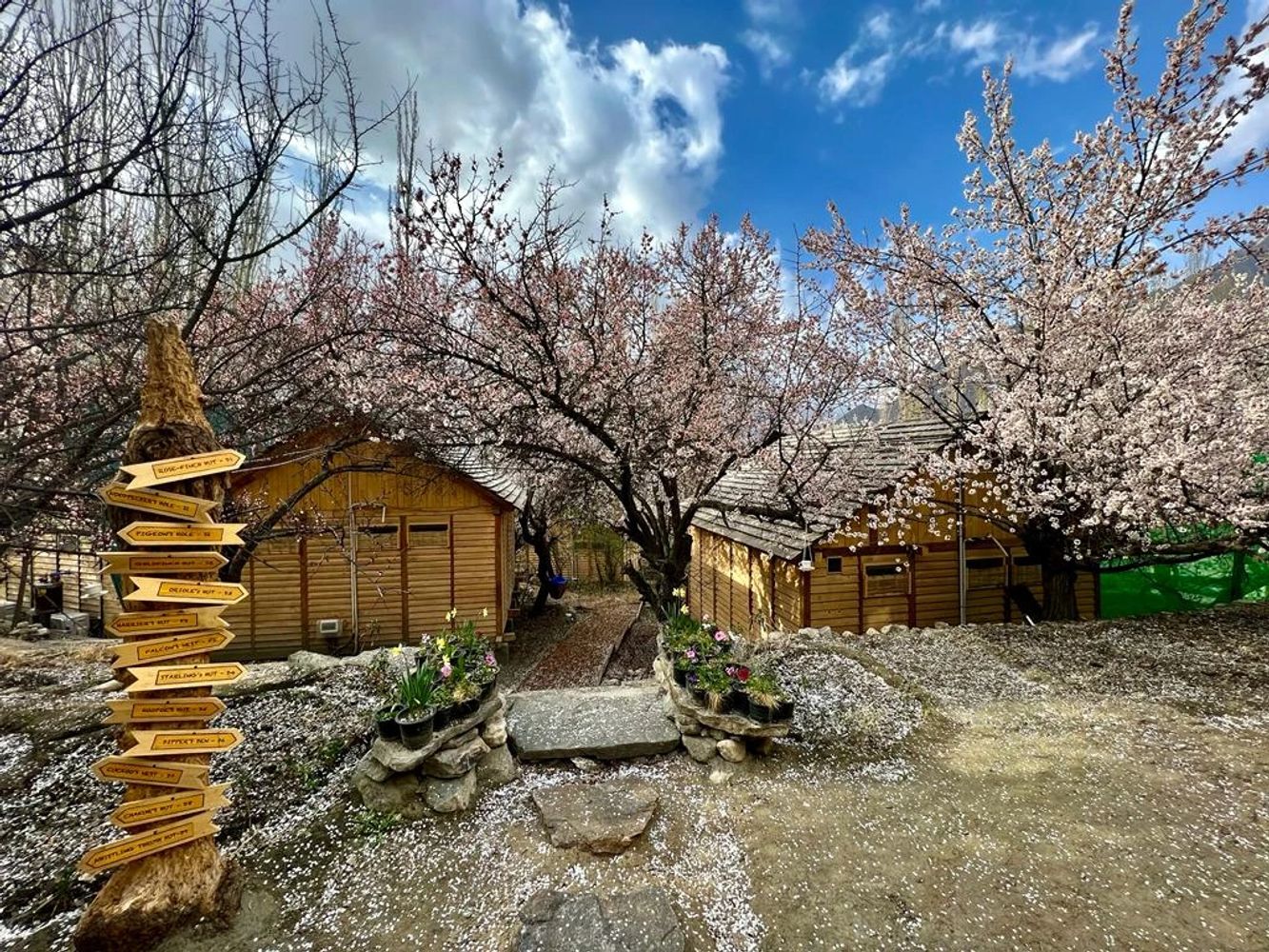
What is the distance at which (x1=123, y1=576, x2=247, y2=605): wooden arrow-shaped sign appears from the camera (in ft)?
7.38

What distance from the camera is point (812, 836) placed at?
3.12m

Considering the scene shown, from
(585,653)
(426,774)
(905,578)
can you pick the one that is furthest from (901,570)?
(426,774)

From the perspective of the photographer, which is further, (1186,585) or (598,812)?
(1186,585)

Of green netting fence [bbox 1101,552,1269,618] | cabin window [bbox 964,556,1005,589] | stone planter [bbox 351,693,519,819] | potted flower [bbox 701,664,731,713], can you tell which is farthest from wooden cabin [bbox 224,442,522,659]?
green netting fence [bbox 1101,552,1269,618]

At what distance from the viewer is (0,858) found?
9.32 feet

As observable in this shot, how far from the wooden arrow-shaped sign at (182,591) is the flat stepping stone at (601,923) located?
2.06 metres

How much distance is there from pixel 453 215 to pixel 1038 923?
596cm

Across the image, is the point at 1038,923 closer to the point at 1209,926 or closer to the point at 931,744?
the point at 1209,926

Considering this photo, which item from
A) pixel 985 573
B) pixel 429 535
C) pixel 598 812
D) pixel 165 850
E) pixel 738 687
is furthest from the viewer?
pixel 429 535

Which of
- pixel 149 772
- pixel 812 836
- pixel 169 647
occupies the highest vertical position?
pixel 169 647

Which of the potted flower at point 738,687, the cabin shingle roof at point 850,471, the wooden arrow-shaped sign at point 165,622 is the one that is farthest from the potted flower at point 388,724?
the cabin shingle roof at point 850,471

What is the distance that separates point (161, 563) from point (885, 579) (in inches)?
374

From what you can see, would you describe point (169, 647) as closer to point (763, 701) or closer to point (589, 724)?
point (589, 724)

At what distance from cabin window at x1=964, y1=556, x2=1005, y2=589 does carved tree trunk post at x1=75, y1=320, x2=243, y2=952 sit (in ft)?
34.2
